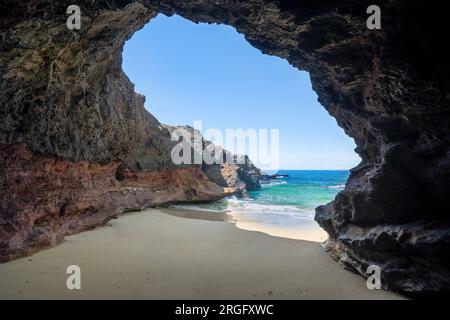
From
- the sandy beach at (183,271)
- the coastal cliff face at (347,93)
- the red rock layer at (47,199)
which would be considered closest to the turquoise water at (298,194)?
the sandy beach at (183,271)

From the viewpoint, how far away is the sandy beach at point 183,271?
498 cm

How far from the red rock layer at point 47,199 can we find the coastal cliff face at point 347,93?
0.06 m

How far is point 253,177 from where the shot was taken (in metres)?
39.8

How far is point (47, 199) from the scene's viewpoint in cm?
766

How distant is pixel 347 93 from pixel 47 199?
886 cm

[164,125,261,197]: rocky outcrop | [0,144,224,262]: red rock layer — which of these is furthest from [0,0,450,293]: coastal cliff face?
[164,125,261,197]: rocky outcrop

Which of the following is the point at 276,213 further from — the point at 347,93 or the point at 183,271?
the point at 183,271

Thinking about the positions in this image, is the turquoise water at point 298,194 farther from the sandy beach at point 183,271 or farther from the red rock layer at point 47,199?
the red rock layer at point 47,199

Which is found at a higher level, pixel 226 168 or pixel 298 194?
pixel 226 168

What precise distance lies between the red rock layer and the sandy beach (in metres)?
0.49

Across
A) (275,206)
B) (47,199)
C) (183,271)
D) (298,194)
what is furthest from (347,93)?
(298,194)

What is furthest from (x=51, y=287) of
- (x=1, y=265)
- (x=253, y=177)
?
(x=253, y=177)

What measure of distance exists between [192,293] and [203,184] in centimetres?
1932

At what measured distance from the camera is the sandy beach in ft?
16.3
